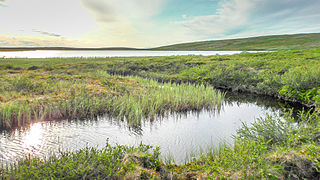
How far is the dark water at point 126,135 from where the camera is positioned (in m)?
6.08

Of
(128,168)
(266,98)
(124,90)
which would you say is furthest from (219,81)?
(128,168)

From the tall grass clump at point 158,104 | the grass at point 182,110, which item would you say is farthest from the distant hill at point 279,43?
the tall grass clump at point 158,104

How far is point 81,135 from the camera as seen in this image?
7145mm

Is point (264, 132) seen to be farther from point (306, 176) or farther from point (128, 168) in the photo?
point (128, 168)

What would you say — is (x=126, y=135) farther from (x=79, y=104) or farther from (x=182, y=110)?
(x=182, y=110)

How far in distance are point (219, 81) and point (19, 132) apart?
16.3 meters

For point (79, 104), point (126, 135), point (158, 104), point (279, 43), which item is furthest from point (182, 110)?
point (279, 43)

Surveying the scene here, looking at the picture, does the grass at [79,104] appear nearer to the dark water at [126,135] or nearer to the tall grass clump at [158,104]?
the tall grass clump at [158,104]

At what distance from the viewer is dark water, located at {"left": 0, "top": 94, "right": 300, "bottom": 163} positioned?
6.08m

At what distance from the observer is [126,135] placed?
7.36 meters

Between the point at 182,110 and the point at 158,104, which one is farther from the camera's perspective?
the point at 182,110

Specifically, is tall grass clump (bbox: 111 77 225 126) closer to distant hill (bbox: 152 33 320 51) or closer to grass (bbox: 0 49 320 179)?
grass (bbox: 0 49 320 179)

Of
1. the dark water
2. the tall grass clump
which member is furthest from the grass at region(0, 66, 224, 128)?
the dark water

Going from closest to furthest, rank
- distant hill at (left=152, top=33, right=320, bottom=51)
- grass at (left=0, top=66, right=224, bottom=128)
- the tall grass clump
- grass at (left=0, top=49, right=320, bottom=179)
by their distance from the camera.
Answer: grass at (left=0, top=49, right=320, bottom=179) → grass at (left=0, top=66, right=224, bottom=128) → the tall grass clump → distant hill at (left=152, top=33, right=320, bottom=51)
